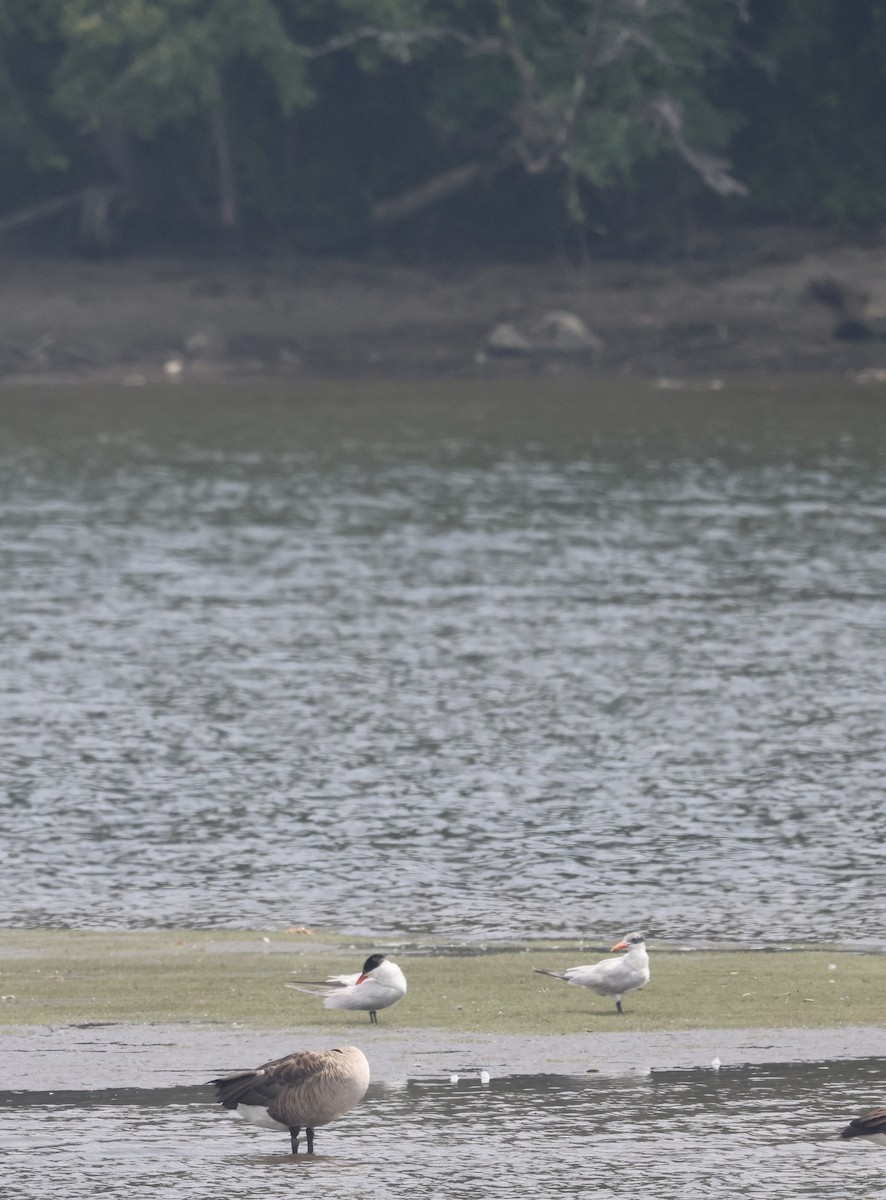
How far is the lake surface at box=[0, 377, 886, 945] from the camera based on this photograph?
21.6 metres

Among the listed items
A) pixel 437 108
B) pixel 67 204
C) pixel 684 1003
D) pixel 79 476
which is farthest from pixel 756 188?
pixel 684 1003

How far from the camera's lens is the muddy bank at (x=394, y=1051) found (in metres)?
14.7

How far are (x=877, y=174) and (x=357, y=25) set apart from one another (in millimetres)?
16913

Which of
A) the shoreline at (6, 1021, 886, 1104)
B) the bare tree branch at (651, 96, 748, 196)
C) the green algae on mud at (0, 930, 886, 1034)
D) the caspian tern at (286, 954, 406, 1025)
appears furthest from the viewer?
the bare tree branch at (651, 96, 748, 196)

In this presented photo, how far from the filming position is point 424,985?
17.2 m

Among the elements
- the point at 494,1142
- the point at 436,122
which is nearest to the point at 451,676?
the point at 494,1142

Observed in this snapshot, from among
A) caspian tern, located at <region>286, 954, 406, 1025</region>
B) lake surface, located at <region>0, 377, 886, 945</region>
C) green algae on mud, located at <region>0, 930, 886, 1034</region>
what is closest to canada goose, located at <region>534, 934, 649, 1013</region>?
green algae on mud, located at <region>0, 930, 886, 1034</region>

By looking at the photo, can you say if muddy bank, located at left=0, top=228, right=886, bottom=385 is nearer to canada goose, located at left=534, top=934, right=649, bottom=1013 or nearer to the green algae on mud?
the green algae on mud

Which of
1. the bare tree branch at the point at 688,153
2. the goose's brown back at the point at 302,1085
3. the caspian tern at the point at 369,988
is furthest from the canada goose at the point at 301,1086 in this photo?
the bare tree branch at the point at 688,153

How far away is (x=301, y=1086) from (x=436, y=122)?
62.6 metres

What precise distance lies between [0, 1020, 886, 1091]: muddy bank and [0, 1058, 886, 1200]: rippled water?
10.1 inches

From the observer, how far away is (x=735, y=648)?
1325 inches

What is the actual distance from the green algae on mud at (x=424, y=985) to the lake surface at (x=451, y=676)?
36.7 inches

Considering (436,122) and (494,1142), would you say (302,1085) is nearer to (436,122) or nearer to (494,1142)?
(494,1142)
